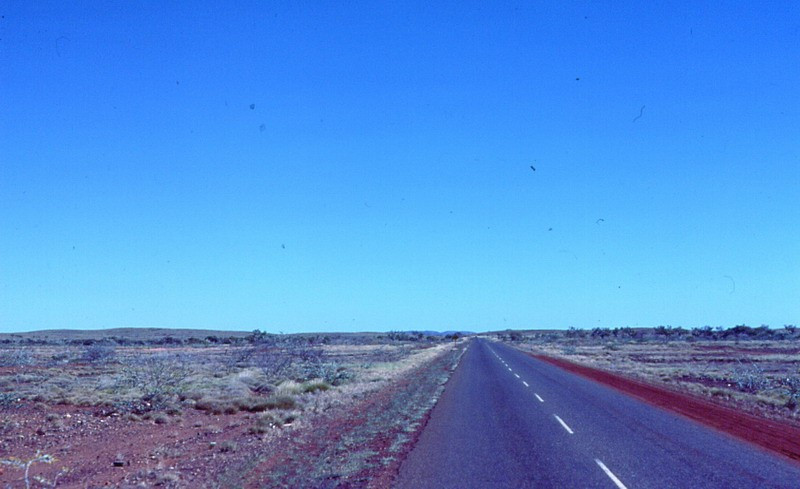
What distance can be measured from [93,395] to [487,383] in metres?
16.0

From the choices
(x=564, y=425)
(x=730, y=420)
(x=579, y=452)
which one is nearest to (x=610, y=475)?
(x=579, y=452)

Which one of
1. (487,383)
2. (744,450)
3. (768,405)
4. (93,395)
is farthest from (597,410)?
(93,395)

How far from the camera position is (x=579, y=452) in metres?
10.7

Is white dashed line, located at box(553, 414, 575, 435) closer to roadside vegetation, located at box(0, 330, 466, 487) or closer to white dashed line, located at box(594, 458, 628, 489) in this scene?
white dashed line, located at box(594, 458, 628, 489)

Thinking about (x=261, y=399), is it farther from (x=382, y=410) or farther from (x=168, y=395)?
(x=382, y=410)

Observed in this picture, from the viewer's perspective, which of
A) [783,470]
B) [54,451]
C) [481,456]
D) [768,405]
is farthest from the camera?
[768,405]

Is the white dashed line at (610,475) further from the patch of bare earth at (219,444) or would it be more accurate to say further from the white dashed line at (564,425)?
the patch of bare earth at (219,444)

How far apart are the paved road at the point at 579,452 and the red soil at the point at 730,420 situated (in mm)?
576

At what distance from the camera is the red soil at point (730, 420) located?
12.2m

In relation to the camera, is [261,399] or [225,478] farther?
[261,399]

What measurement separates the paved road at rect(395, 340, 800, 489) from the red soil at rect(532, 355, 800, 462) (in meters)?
0.58

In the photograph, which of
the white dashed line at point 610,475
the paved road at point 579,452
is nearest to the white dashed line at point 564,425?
the paved road at point 579,452

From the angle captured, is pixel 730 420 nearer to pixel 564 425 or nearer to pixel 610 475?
pixel 564 425

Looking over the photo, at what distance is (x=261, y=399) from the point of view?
802 inches
